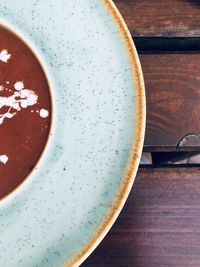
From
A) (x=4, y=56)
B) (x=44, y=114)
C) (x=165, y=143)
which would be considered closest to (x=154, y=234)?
(x=165, y=143)

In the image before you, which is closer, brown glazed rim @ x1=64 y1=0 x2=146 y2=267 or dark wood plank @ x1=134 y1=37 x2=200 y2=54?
brown glazed rim @ x1=64 y1=0 x2=146 y2=267

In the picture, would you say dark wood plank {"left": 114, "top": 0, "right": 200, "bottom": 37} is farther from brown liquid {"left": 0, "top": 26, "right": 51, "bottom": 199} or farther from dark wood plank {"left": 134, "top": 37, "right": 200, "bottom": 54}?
brown liquid {"left": 0, "top": 26, "right": 51, "bottom": 199}

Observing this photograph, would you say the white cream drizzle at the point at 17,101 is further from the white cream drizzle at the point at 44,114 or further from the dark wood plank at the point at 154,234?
the dark wood plank at the point at 154,234

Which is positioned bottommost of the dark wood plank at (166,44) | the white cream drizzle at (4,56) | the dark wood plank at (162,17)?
the white cream drizzle at (4,56)

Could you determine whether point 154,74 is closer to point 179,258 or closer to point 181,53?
point 181,53

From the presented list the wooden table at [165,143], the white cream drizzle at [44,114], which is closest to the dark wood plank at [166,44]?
the wooden table at [165,143]

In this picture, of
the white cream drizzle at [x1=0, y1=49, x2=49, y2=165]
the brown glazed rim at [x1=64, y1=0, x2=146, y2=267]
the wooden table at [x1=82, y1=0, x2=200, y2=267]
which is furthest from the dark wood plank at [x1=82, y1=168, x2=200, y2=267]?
the white cream drizzle at [x1=0, y1=49, x2=49, y2=165]

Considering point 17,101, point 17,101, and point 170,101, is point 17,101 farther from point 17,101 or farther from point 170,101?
point 170,101
